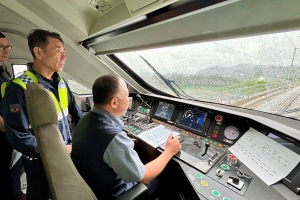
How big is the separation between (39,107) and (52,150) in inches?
7.7

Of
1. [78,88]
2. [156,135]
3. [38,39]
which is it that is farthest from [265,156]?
[78,88]

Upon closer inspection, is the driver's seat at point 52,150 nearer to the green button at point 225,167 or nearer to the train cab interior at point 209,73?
the train cab interior at point 209,73

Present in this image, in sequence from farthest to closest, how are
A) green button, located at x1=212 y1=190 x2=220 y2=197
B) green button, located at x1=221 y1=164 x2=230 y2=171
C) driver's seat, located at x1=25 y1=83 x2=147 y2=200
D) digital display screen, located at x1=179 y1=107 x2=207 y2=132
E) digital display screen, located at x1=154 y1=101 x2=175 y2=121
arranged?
digital display screen, located at x1=154 y1=101 x2=175 y2=121, digital display screen, located at x1=179 y1=107 x2=207 y2=132, green button, located at x1=221 y1=164 x2=230 y2=171, green button, located at x1=212 y1=190 x2=220 y2=197, driver's seat, located at x1=25 y1=83 x2=147 y2=200

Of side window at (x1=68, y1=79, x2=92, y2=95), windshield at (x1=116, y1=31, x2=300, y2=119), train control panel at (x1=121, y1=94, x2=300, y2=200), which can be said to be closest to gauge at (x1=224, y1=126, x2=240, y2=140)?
train control panel at (x1=121, y1=94, x2=300, y2=200)

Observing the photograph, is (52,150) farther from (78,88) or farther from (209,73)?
(78,88)

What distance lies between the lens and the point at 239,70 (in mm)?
1252

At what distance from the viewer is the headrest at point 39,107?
585 millimetres

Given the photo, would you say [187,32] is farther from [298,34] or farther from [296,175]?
[296,175]

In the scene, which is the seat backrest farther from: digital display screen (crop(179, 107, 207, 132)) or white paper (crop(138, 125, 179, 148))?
digital display screen (crop(179, 107, 207, 132))

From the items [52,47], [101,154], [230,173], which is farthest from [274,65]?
[52,47]

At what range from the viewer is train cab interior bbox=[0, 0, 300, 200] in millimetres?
759

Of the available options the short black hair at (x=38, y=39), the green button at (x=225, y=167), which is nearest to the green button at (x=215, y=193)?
the green button at (x=225, y=167)

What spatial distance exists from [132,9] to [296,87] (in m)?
1.29

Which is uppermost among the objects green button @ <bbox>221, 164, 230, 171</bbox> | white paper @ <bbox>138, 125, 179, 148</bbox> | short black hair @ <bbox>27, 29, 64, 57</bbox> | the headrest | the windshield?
the windshield
